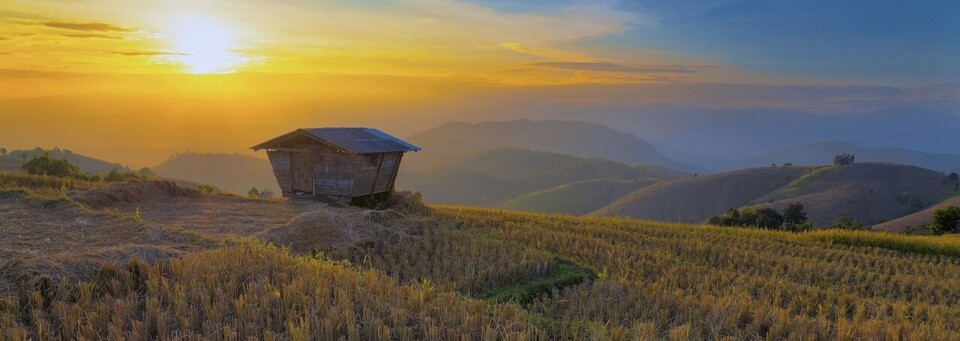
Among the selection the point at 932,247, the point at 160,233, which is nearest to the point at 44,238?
the point at 160,233

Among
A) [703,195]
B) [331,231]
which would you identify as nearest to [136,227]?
[331,231]

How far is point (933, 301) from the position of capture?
37.5 ft

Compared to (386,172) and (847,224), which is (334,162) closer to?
(386,172)

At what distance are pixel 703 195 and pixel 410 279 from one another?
5025 inches

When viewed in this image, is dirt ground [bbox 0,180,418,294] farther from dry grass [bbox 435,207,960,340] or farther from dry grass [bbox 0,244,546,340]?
dry grass [bbox 435,207,960,340]

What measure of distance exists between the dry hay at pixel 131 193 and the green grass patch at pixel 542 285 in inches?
495

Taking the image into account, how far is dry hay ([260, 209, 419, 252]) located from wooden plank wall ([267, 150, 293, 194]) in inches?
271

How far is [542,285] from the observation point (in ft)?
32.6

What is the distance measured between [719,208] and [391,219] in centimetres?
11952

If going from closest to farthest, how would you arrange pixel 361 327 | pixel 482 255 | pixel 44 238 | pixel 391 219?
pixel 361 327
pixel 44 238
pixel 482 255
pixel 391 219

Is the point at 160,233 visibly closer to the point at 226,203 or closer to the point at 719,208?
the point at 226,203

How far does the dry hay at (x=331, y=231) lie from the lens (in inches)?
461

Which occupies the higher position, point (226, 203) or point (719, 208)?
point (226, 203)

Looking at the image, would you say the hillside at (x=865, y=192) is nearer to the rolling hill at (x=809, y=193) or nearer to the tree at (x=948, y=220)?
the rolling hill at (x=809, y=193)
